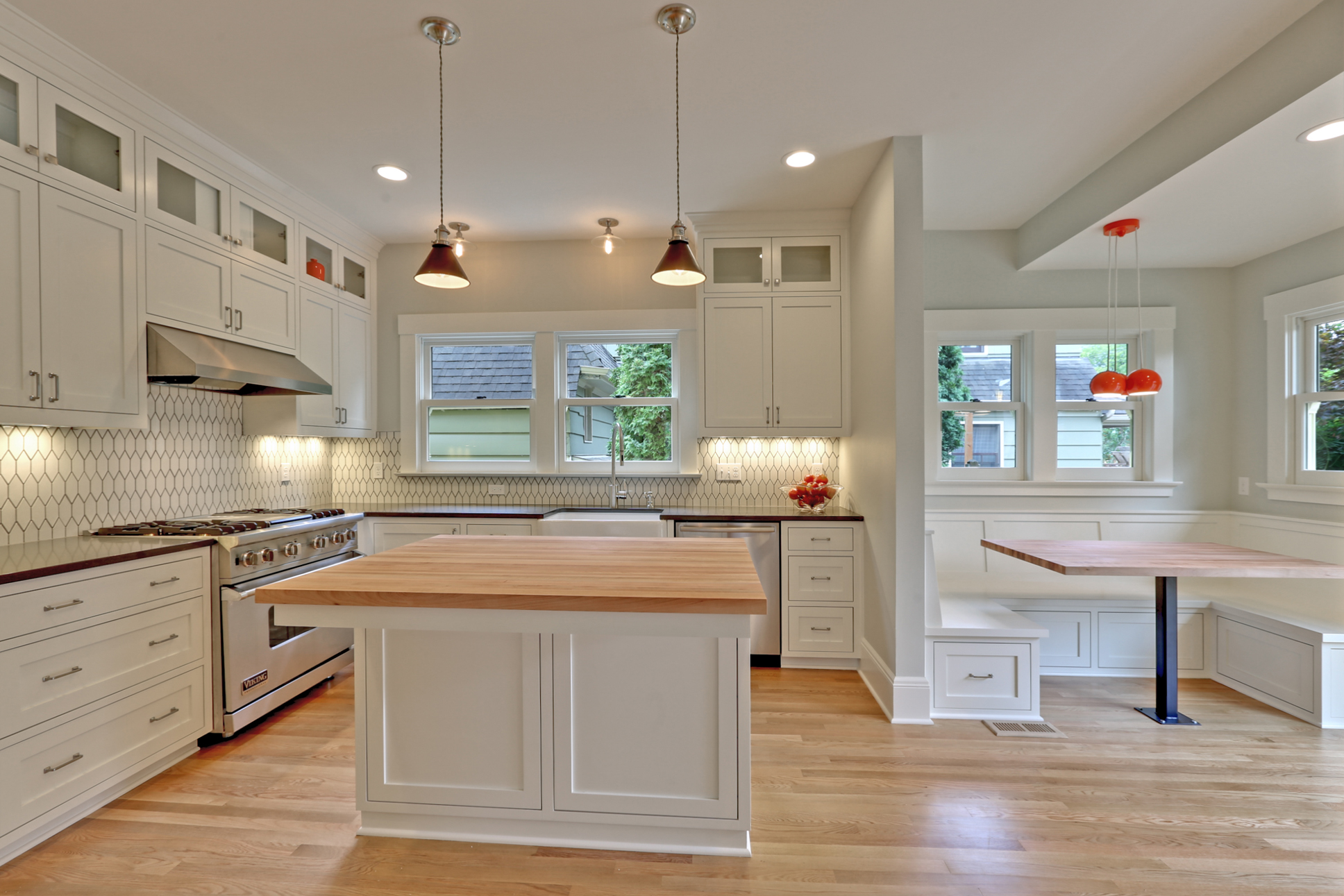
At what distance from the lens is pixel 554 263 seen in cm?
438

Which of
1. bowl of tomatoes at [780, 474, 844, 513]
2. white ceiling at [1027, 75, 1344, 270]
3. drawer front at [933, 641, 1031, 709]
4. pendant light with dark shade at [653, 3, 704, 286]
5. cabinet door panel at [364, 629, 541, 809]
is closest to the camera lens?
cabinet door panel at [364, 629, 541, 809]

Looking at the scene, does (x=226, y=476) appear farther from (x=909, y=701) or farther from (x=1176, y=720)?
(x=1176, y=720)

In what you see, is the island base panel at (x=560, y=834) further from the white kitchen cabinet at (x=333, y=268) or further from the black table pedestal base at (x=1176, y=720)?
the white kitchen cabinet at (x=333, y=268)

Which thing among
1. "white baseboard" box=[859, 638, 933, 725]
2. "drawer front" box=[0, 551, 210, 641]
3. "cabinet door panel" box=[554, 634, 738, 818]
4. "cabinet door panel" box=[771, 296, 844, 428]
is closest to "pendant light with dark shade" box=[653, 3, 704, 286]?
"cabinet door panel" box=[554, 634, 738, 818]

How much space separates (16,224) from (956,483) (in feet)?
15.4

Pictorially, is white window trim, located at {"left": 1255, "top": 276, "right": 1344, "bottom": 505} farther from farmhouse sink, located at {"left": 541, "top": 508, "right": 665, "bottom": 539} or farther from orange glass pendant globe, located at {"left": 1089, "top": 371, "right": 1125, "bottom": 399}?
farmhouse sink, located at {"left": 541, "top": 508, "right": 665, "bottom": 539}

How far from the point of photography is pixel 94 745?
214 centimetres

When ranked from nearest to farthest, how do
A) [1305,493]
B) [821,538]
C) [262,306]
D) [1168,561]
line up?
1. [1168,561]
2. [262,306]
3. [1305,493]
4. [821,538]

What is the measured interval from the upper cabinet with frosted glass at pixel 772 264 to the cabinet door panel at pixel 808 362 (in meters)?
0.11

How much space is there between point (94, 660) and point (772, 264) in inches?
145

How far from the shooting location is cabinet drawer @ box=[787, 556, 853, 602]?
3.60 metres

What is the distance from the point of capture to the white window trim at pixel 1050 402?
13.1ft

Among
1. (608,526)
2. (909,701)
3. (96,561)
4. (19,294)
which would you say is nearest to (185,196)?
(19,294)

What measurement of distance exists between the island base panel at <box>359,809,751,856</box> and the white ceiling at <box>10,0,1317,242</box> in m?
2.64
